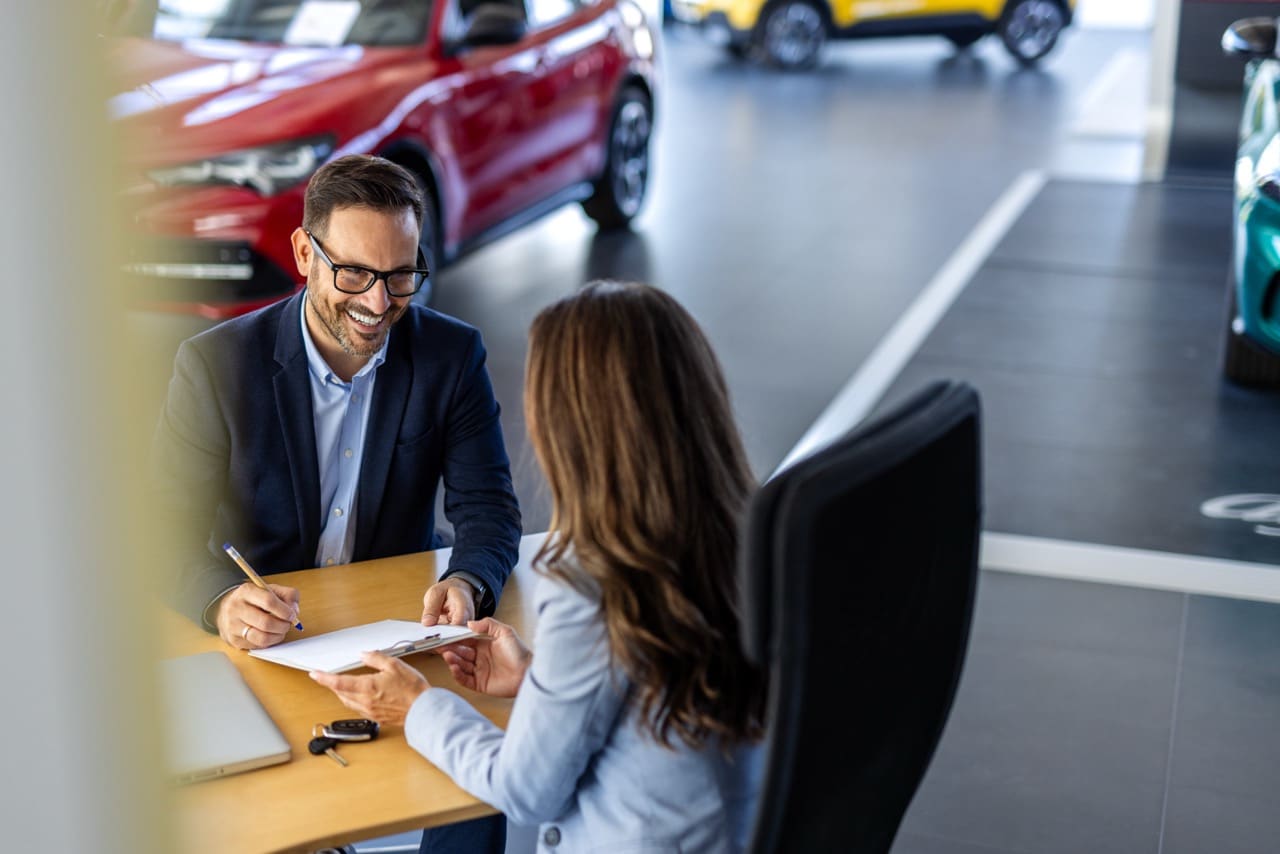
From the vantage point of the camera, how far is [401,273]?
2.50m

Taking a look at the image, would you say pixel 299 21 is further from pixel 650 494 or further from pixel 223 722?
pixel 650 494

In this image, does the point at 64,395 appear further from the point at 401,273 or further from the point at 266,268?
the point at 266,268

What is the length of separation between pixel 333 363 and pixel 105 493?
79.3 inches

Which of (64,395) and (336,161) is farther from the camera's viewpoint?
(336,161)

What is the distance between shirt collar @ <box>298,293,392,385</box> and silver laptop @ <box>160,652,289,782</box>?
1.91 feet

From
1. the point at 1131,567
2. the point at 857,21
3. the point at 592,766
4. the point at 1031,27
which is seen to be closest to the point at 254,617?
the point at 592,766

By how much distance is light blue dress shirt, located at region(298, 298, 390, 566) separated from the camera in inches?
102

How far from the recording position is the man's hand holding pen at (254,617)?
7.20 feet

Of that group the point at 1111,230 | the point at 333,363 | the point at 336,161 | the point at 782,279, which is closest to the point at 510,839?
the point at 333,363

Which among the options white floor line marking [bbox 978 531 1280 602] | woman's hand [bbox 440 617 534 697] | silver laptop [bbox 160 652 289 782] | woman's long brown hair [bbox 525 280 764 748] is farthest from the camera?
white floor line marking [bbox 978 531 1280 602]

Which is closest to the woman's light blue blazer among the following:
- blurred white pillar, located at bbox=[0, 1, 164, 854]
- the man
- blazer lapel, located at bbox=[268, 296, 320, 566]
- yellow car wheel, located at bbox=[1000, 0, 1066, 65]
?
the man

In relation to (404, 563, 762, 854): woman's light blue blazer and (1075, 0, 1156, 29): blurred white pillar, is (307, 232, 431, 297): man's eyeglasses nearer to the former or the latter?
(404, 563, 762, 854): woman's light blue blazer

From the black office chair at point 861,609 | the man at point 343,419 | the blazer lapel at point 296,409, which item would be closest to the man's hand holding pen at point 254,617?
the man at point 343,419

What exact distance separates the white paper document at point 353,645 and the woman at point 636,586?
1.31 feet
